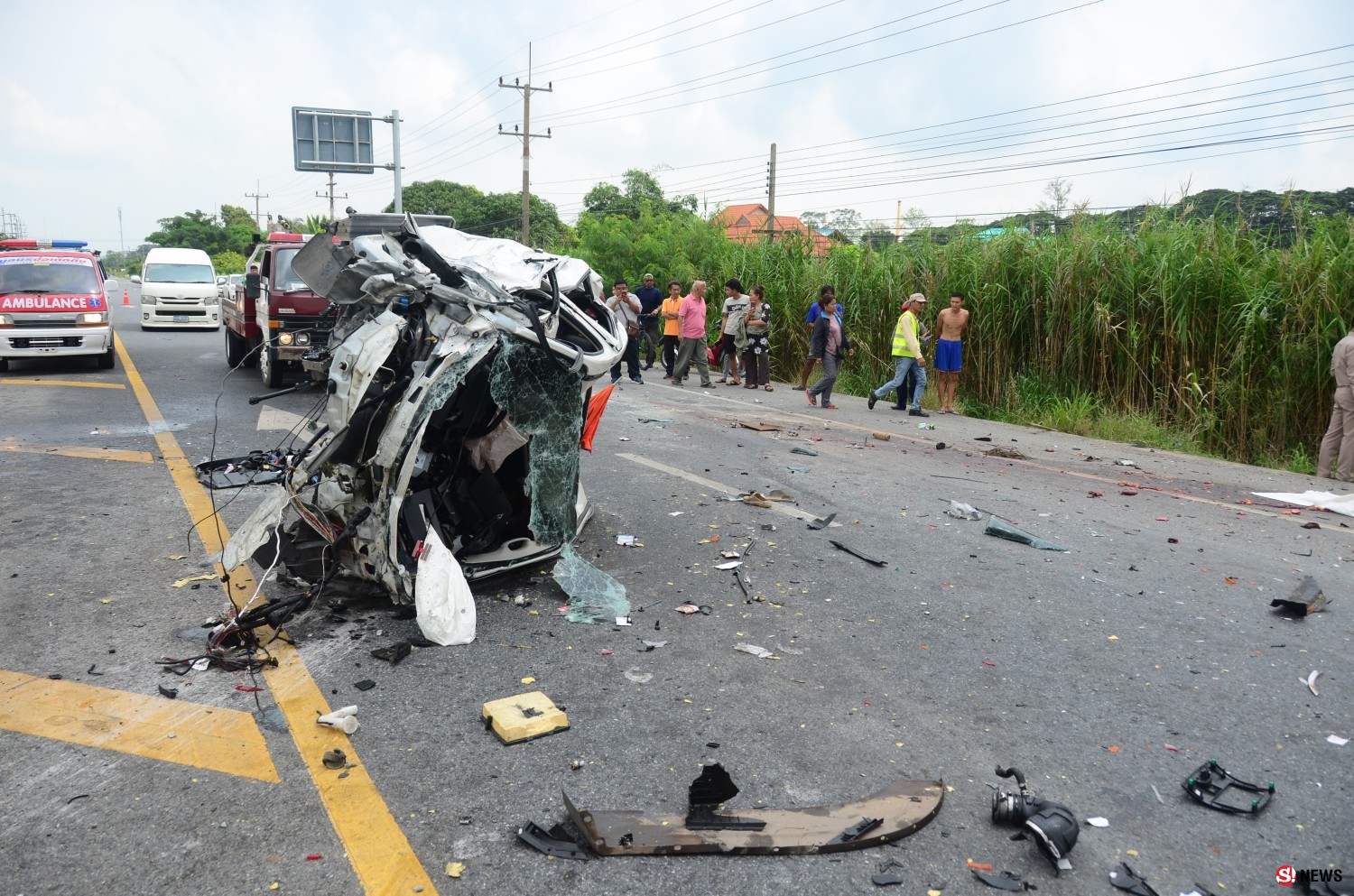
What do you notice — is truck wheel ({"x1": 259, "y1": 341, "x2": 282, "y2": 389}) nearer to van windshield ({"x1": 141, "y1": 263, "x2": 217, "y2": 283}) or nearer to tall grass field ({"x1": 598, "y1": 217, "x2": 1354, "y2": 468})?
tall grass field ({"x1": 598, "y1": 217, "x2": 1354, "y2": 468})

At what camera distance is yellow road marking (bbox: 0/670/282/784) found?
340cm

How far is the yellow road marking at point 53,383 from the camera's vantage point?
43.0 feet

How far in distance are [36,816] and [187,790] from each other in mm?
422

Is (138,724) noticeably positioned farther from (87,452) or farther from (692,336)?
(692,336)

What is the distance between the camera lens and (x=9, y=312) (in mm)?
14008

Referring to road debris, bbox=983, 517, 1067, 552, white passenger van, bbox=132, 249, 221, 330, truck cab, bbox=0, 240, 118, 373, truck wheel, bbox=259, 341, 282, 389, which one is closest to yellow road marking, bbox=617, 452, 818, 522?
road debris, bbox=983, 517, 1067, 552

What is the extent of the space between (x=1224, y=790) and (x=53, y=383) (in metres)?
14.7

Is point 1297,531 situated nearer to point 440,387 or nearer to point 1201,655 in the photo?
point 1201,655

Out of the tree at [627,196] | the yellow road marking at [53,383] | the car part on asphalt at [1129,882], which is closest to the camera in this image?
the car part on asphalt at [1129,882]

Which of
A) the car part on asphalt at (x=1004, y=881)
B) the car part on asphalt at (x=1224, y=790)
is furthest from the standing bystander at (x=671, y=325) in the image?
the car part on asphalt at (x=1004, y=881)

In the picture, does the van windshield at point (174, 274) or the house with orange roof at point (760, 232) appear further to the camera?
the van windshield at point (174, 274)

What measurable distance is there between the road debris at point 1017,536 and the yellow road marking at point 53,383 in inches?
463

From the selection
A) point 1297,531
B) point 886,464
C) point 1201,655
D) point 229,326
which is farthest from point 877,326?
point 1201,655

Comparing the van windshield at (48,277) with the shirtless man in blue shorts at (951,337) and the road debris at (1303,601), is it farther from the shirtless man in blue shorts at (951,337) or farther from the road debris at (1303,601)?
the road debris at (1303,601)
